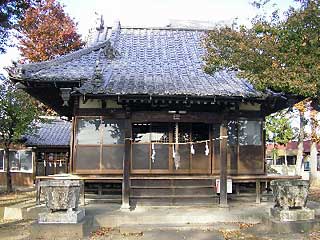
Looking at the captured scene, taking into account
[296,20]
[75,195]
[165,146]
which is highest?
[296,20]

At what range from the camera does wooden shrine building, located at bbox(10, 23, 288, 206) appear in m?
12.6

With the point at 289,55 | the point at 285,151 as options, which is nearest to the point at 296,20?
the point at 289,55

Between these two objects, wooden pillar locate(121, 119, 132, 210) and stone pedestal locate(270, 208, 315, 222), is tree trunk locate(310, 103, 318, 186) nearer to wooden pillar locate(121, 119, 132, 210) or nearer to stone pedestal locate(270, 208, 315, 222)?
stone pedestal locate(270, 208, 315, 222)

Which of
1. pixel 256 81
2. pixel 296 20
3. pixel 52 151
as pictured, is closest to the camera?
pixel 296 20

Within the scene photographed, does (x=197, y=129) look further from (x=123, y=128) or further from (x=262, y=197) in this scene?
(x=262, y=197)

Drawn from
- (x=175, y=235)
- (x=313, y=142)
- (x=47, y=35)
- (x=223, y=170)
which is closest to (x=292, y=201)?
(x=223, y=170)

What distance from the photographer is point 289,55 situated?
29.8 ft

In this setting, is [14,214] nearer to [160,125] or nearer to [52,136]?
[160,125]

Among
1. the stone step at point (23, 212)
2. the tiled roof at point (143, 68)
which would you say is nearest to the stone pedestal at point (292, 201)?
the tiled roof at point (143, 68)

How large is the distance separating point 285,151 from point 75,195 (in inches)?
1705

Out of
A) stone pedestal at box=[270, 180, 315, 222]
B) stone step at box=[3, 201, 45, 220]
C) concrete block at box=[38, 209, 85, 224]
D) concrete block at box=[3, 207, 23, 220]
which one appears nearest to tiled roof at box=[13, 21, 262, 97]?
stone pedestal at box=[270, 180, 315, 222]

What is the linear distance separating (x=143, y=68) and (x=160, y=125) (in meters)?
2.43

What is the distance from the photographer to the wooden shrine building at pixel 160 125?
12.6 m

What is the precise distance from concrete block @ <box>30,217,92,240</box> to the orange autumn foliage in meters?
23.6
